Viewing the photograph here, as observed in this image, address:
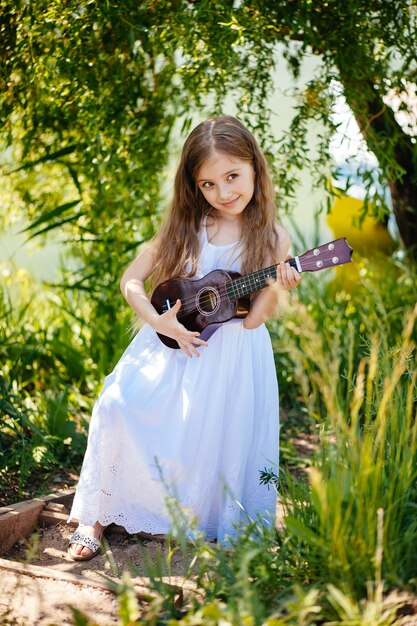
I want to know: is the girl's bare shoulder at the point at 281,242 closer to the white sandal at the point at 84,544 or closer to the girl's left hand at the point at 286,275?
the girl's left hand at the point at 286,275

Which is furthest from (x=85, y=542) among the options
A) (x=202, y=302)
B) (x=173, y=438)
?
(x=202, y=302)

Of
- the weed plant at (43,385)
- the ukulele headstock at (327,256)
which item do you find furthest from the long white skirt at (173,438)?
the weed plant at (43,385)

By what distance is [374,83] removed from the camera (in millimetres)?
4047

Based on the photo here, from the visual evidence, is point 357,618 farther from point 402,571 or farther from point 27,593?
point 27,593

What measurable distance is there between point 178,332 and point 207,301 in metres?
0.17

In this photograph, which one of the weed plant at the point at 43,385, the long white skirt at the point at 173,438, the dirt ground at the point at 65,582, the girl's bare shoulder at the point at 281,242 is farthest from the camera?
the weed plant at the point at 43,385

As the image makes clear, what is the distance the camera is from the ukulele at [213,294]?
2660 millimetres

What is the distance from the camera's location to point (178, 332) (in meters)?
2.76

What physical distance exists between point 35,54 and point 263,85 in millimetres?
1181

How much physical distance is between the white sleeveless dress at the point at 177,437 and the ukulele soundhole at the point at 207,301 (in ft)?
0.40

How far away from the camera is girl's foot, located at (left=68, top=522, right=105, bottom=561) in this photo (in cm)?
271

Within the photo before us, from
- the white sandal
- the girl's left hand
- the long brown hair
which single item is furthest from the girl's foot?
the girl's left hand

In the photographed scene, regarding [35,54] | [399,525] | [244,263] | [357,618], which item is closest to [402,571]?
[399,525]

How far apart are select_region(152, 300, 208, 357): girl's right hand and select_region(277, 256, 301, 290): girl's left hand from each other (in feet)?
1.23
